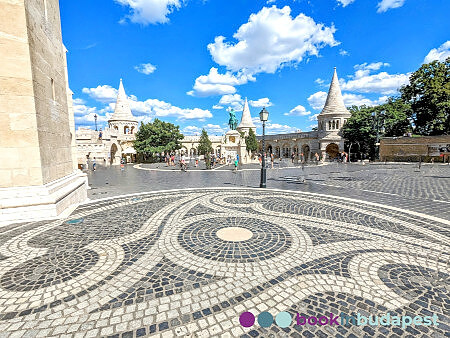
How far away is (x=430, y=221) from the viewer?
5352 mm

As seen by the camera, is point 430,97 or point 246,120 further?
point 246,120

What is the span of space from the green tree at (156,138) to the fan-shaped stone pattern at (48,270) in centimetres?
2994

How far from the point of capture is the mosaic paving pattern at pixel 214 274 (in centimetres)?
233

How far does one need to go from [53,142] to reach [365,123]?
40.5 meters

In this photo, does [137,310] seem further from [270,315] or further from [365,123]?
[365,123]

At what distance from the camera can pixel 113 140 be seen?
108ft

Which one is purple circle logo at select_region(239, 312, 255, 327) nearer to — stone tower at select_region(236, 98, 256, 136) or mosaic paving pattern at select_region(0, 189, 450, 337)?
mosaic paving pattern at select_region(0, 189, 450, 337)

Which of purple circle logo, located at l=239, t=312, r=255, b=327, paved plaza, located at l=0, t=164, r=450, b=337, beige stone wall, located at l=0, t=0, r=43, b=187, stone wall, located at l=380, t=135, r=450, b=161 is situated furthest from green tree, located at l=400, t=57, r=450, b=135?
beige stone wall, located at l=0, t=0, r=43, b=187

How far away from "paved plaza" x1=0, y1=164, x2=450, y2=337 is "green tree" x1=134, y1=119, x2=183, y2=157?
28246mm

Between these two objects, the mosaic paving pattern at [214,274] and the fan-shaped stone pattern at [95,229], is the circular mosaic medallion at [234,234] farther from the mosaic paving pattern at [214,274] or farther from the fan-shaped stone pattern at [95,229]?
the fan-shaped stone pattern at [95,229]

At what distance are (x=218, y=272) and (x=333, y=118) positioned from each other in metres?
40.6

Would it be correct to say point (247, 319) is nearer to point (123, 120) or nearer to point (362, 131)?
point (362, 131)

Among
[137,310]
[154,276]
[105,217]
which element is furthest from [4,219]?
[137,310]

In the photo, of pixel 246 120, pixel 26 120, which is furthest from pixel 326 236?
pixel 246 120
